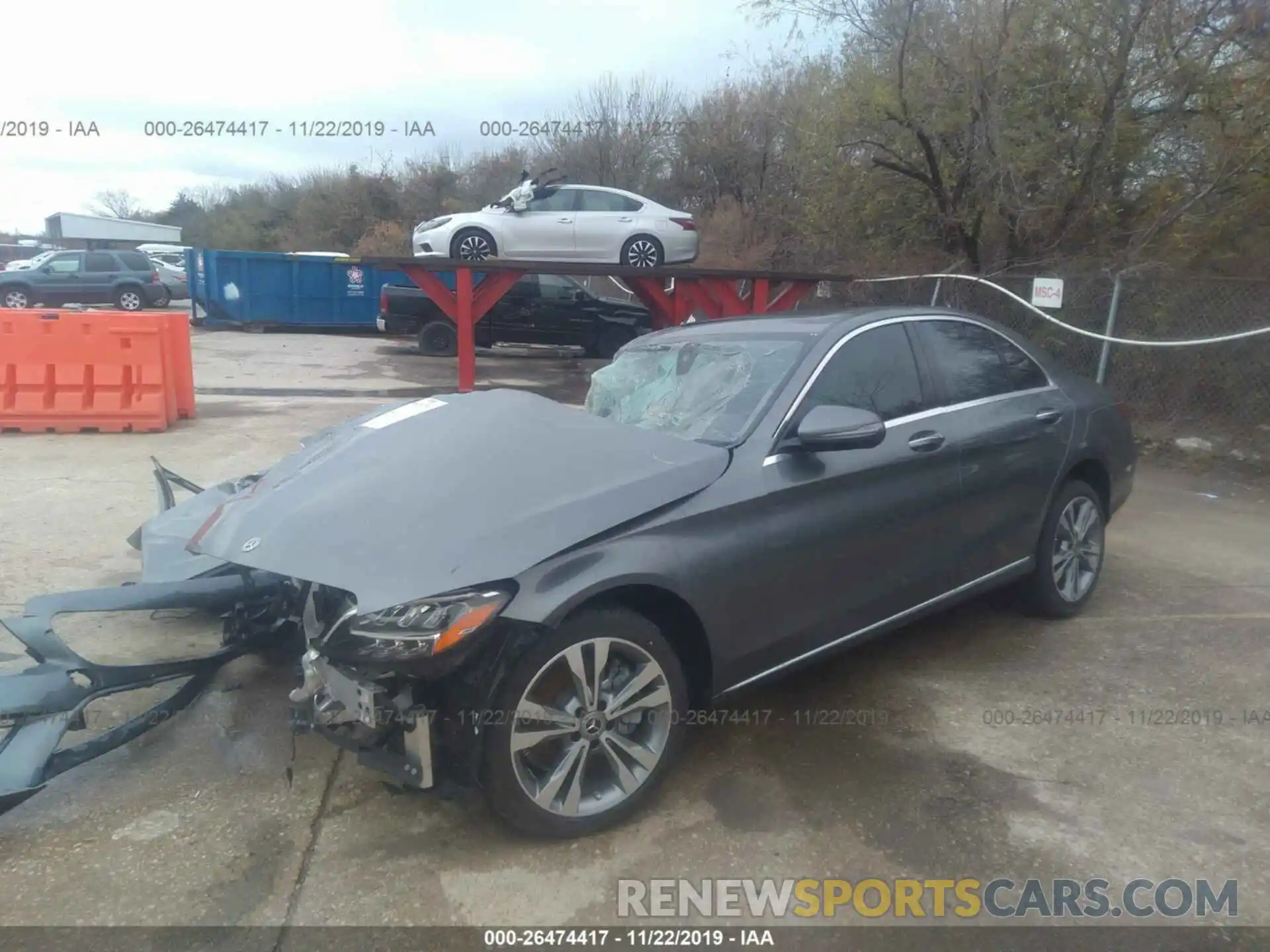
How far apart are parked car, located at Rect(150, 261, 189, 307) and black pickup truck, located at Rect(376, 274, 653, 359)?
1196cm

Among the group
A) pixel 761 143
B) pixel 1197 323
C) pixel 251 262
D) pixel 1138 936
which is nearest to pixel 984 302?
pixel 1197 323

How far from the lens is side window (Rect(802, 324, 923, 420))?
379 cm

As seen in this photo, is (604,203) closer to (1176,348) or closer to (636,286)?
(636,286)

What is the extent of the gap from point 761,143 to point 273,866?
2535 cm

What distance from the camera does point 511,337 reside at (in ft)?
60.4

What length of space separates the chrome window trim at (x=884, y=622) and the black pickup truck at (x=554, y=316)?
13.7m

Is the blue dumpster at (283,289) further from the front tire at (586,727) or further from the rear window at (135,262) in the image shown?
the front tire at (586,727)

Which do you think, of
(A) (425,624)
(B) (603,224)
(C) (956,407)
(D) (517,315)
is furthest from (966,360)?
(D) (517,315)

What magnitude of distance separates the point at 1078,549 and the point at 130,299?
2711 centimetres

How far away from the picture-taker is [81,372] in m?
9.39

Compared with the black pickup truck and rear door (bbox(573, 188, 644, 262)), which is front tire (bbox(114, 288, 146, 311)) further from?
rear door (bbox(573, 188, 644, 262))

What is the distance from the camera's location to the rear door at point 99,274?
2562cm

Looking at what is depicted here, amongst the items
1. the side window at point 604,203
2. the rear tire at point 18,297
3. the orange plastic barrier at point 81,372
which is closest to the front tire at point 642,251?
the side window at point 604,203

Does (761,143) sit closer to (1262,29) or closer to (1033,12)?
(1033,12)
